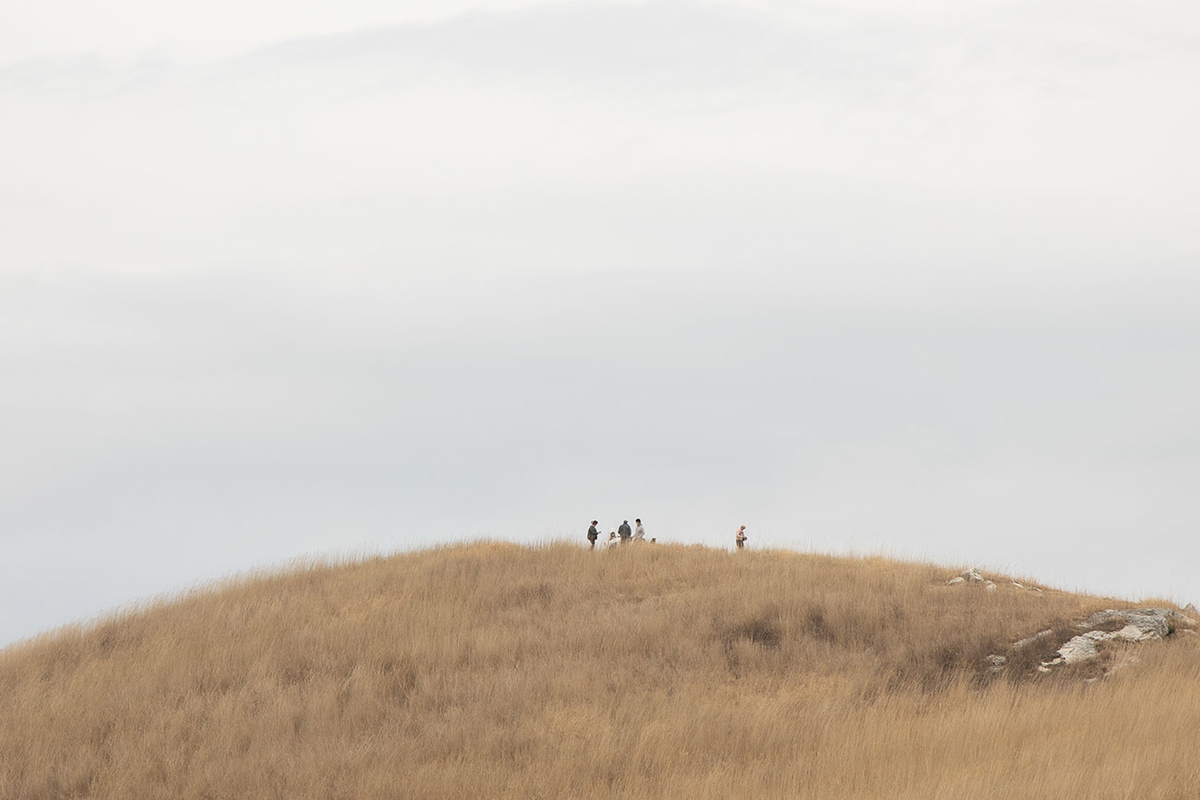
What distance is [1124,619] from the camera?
1359cm

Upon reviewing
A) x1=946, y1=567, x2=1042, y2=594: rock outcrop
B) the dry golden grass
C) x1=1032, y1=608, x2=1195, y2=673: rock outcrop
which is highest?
x1=946, y1=567, x2=1042, y2=594: rock outcrop

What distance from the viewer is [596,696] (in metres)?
11.8

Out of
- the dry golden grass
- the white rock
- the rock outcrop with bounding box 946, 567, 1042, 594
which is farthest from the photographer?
the rock outcrop with bounding box 946, 567, 1042, 594

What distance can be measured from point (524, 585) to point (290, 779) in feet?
27.4

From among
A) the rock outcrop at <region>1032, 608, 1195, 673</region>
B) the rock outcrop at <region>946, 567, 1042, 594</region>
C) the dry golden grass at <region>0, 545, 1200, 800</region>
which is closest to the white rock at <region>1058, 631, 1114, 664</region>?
the rock outcrop at <region>1032, 608, 1195, 673</region>

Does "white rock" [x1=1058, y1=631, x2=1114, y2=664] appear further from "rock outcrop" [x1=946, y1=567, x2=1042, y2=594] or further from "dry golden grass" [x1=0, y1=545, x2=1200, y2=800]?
"rock outcrop" [x1=946, y1=567, x2=1042, y2=594]

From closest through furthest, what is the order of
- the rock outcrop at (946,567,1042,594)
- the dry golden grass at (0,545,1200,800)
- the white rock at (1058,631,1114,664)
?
1. the dry golden grass at (0,545,1200,800)
2. the white rock at (1058,631,1114,664)
3. the rock outcrop at (946,567,1042,594)

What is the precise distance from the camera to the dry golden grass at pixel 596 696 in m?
9.20

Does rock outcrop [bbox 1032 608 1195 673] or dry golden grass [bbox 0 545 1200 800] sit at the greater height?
rock outcrop [bbox 1032 608 1195 673]

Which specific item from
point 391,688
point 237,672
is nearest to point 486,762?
point 391,688

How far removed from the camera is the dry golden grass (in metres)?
9.20

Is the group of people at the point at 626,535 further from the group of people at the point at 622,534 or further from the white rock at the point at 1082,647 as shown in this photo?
the white rock at the point at 1082,647

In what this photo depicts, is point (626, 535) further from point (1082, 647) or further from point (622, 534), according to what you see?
point (1082, 647)

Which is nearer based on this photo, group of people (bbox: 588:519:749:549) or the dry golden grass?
the dry golden grass
